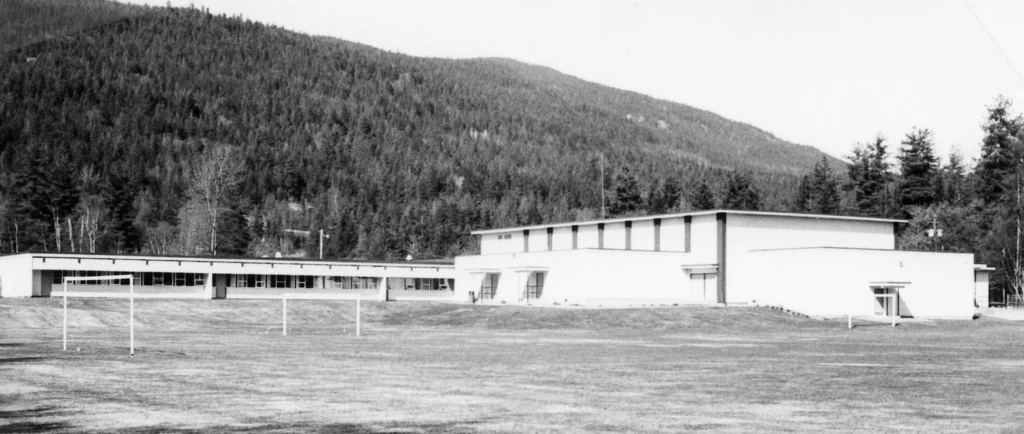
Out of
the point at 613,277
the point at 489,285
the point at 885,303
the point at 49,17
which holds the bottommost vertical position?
the point at 885,303

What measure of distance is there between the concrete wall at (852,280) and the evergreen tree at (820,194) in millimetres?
61265

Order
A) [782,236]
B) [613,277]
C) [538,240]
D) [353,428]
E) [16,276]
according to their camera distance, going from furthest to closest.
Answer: [538,240] → [16,276] → [782,236] → [613,277] → [353,428]

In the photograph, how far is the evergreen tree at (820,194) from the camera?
136 metres

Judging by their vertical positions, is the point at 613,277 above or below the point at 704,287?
above

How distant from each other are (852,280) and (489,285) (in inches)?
1200

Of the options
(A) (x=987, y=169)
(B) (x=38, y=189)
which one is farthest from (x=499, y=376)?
(B) (x=38, y=189)

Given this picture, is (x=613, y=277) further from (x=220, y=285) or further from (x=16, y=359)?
(x=16, y=359)

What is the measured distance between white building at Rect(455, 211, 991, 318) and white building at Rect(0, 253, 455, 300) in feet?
40.9

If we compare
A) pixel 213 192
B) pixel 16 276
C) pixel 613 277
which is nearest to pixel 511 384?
pixel 613 277

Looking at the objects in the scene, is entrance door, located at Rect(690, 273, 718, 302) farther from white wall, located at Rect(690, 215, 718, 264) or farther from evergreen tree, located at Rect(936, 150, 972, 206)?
evergreen tree, located at Rect(936, 150, 972, 206)

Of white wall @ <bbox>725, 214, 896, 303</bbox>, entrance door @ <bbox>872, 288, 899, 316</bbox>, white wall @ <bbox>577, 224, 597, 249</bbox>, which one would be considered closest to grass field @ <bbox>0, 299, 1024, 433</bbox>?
entrance door @ <bbox>872, 288, 899, 316</bbox>

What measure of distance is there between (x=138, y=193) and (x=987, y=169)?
134 metres

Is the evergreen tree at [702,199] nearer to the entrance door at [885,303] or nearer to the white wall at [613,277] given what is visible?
the white wall at [613,277]

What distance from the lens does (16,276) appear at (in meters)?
77.2
